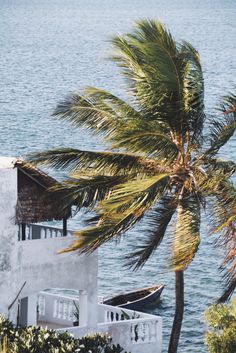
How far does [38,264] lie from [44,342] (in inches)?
Result: 184

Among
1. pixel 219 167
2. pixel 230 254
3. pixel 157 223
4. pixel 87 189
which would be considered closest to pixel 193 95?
pixel 219 167

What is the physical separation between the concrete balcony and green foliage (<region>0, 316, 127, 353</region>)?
3.06 m

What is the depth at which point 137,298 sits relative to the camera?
59.0 meters

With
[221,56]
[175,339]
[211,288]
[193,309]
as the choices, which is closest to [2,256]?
[175,339]

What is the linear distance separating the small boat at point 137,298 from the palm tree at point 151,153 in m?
18.7

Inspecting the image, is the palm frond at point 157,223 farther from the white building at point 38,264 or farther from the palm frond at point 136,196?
the white building at point 38,264

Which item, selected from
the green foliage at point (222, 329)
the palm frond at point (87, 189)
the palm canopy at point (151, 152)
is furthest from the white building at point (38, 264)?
the green foliage at point (222, 329)

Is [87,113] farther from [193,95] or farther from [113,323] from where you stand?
[113,323]

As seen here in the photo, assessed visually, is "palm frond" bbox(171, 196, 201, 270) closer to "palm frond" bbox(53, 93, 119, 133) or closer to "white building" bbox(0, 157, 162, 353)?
"palm frond" bbox(53, 93, 119, 133)

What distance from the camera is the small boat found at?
57.2 metres

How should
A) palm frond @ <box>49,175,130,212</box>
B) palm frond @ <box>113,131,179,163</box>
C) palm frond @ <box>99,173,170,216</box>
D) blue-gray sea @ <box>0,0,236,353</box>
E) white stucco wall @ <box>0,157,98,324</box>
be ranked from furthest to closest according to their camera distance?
blue-gray sea @ <box>0,0,236,353</box>
palm frond @ <box>49,175,130,212</box>
palm frond @ <box>113,131,179,163</box>
white stucco wall @ <box>0,157,98,324</box>
palm frond @ <box>99,173,170,216</box>

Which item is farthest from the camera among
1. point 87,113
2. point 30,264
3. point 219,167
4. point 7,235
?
point 87,113

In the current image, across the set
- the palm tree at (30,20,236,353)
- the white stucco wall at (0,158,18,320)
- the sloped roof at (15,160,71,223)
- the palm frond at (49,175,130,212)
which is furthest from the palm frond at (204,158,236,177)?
the white stucco wall at (0,158,18,320)

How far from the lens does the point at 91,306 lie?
3938 cm
